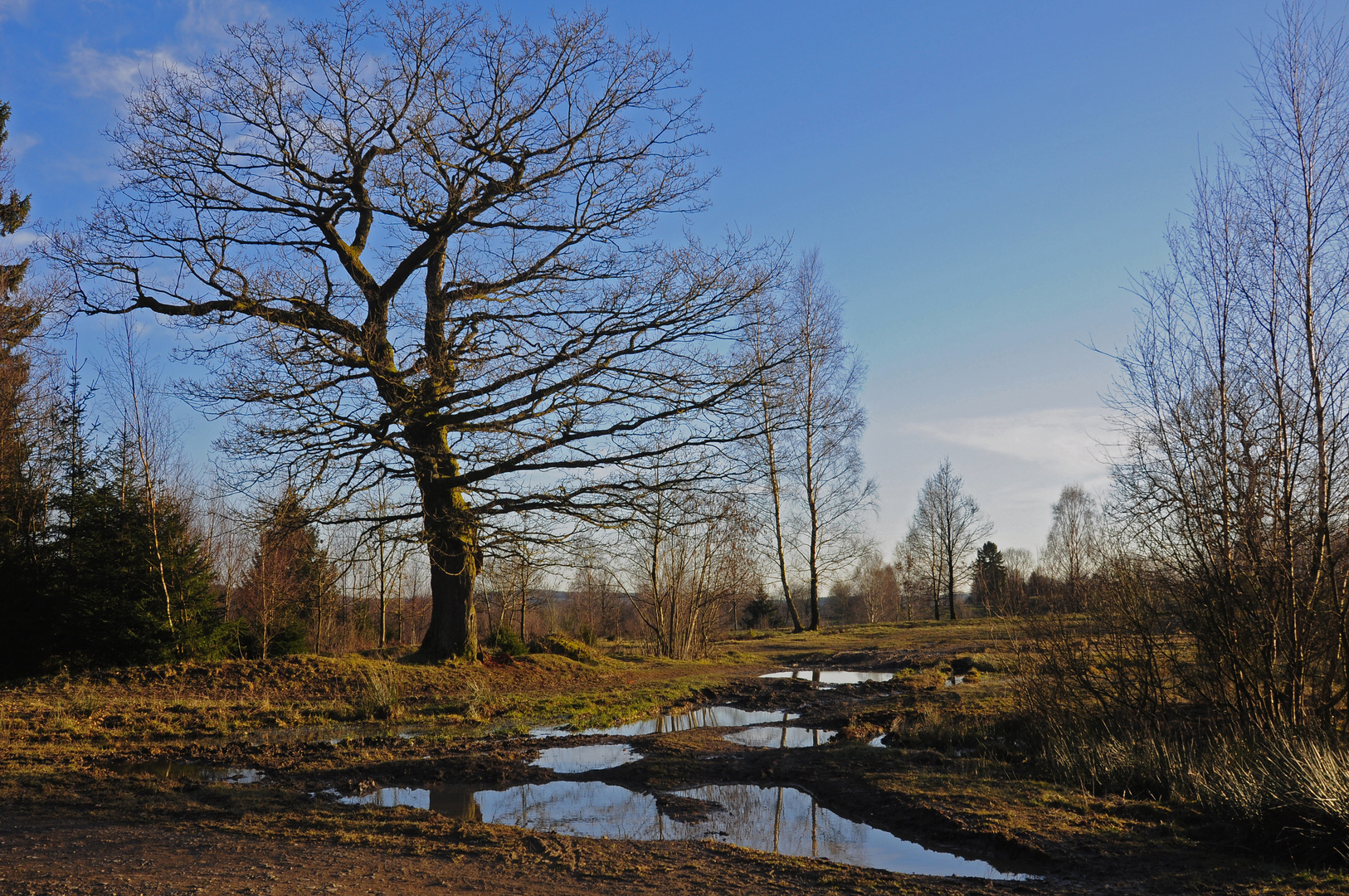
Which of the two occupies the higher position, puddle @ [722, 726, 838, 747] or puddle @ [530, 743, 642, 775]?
puddle @ [530, 743, 642, 775]

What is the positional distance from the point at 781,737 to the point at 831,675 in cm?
994

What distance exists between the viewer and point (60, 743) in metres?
9.80

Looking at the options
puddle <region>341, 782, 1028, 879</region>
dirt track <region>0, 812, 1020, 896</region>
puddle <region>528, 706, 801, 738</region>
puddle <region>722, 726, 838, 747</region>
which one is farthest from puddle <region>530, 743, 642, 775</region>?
dirt track <region>0, 812, 1020, 896</region>

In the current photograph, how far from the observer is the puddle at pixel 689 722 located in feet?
37.3

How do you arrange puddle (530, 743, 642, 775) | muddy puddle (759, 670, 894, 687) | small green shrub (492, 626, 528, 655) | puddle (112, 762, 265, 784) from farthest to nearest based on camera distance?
small green shrub (492, 626, 528, 655) → muddy puddle (759, 670, 894, 687) → puddle (530, 743, 642, 775) → puddle (112, 762, 265, 784)

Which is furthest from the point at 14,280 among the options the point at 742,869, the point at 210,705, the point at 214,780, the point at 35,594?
the point at 742,869

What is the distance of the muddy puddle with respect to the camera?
1906cm

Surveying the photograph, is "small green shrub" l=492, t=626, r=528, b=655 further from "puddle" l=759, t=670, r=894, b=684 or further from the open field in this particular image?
"puddle" l=759, t=670, r=894, b=684

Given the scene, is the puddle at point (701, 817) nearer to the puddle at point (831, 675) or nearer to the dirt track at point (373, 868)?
the dirt track at point (373, 868)

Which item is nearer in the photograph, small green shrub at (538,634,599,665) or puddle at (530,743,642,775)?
puddle at (530,743,642,775)

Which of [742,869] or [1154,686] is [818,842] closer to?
[742,869]

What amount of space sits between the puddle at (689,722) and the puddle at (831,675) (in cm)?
527

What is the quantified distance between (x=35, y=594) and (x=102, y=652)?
76.7 inches

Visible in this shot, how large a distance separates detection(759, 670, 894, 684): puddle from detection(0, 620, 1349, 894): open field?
134 inches
